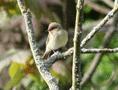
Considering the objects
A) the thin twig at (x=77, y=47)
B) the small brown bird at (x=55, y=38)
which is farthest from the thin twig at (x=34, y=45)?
the small brown bird at (x=55, y=38)

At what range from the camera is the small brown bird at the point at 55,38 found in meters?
2.08

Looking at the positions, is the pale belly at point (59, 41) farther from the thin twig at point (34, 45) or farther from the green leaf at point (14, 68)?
the thin twig at point (34, 45)

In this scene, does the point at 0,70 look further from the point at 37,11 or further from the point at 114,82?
the point at 114,82

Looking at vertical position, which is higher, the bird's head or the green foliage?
the bird's head

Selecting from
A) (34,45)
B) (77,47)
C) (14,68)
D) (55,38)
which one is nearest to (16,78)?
(14,68)

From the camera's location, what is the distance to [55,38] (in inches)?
86.1

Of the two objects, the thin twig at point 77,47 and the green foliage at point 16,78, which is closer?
the thin twig at point 77,47

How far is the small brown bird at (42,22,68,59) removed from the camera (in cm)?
208

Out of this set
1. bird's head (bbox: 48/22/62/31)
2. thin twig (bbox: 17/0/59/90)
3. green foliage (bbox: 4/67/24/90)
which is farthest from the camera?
green foliage (bbox: 4/67/24/90)

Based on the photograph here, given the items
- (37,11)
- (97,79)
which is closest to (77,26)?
(37,11)

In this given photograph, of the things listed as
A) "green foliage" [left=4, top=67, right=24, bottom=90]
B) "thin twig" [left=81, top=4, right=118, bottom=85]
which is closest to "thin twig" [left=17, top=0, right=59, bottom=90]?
"green foliage" [left=4, top=67, right=24, bottom=90]

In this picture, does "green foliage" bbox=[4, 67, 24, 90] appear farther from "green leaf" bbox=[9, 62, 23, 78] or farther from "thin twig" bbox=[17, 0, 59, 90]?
"thin twig" bbox=[17, 0, 59, 90]

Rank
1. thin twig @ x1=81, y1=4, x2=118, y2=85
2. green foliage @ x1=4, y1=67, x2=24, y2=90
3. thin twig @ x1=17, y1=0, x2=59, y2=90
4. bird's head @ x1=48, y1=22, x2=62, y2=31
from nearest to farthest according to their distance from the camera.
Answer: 1. thin twig @ x1=17, y1=0, x2=59, y2=90
2. bird's head @ x1=48, y1=22, x2=62, y2=31
3. green foliage @ x1=4, y1=67, x2=24, y2=90
4. thin twig @ x1=81, y1=4, x2=118, y2=85

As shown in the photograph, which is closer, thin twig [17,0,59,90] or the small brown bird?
thin twig [17,0,59,90]
